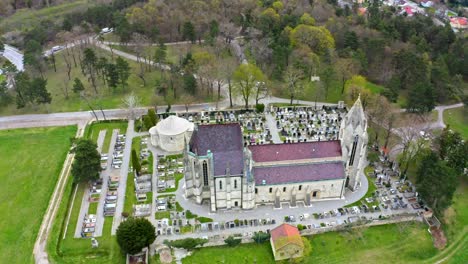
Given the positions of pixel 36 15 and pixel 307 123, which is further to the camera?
pixel 36 15

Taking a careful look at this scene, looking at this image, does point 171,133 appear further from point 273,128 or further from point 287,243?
point 287,243

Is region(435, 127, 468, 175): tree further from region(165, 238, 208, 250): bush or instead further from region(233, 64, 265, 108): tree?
region(165, 238, 208, 250): bush

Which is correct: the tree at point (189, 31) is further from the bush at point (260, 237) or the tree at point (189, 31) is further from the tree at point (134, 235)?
the bush at point (260, 237)

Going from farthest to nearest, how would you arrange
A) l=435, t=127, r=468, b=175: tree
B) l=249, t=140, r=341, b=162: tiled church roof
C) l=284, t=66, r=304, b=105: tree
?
l=284, t=66, r=304, b=105: tree
l=435, t=127, r=468, b=175: tree
l=249, t=140, r=341, b=162: tiled church roof

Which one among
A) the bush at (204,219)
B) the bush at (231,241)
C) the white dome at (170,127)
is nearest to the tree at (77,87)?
the white dome at (170,127)

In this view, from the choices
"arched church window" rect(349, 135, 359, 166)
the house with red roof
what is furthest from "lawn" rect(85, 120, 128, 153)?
the house with red roof

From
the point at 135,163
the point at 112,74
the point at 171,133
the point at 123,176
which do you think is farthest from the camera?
the point at 112,74

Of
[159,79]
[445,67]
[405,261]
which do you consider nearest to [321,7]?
[445,67]

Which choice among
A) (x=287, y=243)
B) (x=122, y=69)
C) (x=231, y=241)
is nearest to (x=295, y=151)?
(x=287, y=243)

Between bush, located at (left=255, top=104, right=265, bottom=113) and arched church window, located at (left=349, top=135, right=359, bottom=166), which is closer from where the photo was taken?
arched church window, located at (left=349, top=135, right=359, bottom=166)
